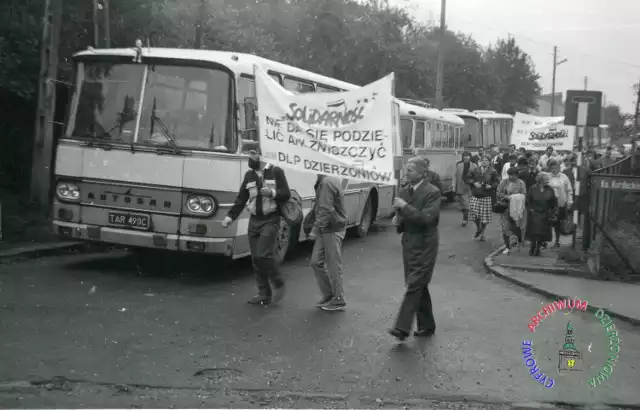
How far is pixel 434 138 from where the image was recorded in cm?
2384

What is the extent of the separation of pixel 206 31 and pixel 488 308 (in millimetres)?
13937

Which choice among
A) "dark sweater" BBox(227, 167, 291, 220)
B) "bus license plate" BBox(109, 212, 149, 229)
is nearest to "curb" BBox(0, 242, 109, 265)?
"bus license plate" BBox(109, 212, 149, 229)

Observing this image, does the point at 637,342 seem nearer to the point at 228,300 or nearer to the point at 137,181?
the point at 228,300

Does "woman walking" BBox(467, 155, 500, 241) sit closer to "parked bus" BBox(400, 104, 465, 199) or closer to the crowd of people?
the crowd of people

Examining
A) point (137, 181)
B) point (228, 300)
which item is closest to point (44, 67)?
point (137, 181)

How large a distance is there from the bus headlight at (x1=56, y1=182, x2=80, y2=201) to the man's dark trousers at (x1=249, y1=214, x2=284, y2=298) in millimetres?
2733

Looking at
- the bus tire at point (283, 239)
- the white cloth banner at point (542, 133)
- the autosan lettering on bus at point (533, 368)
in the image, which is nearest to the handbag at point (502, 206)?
the bus tire at point (283, 239)

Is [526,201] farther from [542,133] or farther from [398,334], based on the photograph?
[542,133]

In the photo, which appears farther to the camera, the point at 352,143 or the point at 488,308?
the point at 488,308

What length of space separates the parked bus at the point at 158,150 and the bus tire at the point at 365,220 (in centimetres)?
560

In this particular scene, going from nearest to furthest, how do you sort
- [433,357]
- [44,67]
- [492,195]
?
1. [433,357]
2. [44,67]
3. [492,195]

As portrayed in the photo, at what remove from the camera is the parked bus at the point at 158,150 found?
9.58m

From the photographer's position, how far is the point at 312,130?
26.3ft

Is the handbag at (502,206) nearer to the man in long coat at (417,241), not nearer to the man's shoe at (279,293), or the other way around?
the man's shoe at (279,293)
